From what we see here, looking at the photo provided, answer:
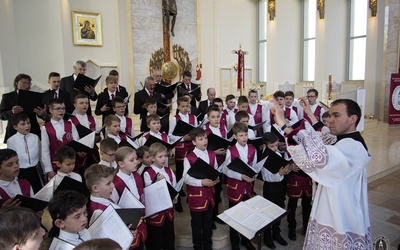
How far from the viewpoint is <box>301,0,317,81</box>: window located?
472 inches

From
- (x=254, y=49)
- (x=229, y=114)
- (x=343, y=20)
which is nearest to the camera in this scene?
(x=229, y=114)

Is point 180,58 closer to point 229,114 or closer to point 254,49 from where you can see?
point 254,49

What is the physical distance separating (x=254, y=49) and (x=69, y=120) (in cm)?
1000

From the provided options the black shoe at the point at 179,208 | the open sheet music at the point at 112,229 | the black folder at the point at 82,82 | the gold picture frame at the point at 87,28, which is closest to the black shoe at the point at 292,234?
the black shoe at the point at 179,208

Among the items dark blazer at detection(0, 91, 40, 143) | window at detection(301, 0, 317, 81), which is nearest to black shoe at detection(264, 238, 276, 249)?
dark blazer at detection(0, 91, 40, 143)

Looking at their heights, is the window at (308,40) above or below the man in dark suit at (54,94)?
above

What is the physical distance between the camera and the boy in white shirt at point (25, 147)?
2988 millimetres

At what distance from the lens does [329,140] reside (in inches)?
Result: 92.1

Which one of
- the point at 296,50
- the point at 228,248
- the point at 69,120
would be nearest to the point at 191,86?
the point at 69,120

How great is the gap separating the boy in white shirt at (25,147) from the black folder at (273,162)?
7.52ft

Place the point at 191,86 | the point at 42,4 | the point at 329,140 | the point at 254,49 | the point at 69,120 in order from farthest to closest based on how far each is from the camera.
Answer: the point at 254,49 → the point at 42,4 → the point at 191,86 → the point at 69,120 → the point at 329,140

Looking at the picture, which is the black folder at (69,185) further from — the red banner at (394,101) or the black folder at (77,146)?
the red banner at (394,101)

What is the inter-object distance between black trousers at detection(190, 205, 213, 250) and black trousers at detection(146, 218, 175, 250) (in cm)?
20

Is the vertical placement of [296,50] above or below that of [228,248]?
above
